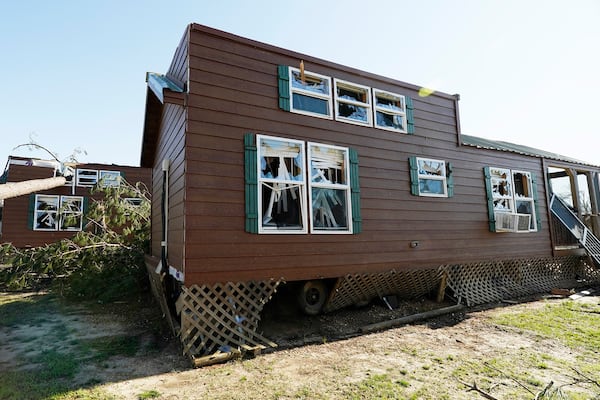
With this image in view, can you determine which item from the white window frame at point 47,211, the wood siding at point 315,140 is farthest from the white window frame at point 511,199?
the white window frame at point 47,211

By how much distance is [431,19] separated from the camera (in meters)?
6.79

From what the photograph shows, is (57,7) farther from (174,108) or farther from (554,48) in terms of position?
(554,48)

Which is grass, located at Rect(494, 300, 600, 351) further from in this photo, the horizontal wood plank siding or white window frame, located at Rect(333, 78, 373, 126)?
the horizontal wood plank siding

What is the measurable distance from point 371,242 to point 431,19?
4.92 metres

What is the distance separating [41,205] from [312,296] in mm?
12923

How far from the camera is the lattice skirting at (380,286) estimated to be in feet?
19.7

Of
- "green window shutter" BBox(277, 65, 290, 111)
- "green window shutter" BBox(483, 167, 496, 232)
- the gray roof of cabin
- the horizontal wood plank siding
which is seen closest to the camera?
the horizontal wood plank siding

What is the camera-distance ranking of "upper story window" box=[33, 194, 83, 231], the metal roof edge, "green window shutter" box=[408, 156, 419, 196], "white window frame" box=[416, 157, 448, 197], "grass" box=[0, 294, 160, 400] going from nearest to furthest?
"grass" box=[0, 294, 160, 400], the metal roof edge, "green window shutter" box=[408, 156, 419, 196], "white window frame" box=[416, 157, 448, 197], "upper story window" box=[33, 194, 83, 231]

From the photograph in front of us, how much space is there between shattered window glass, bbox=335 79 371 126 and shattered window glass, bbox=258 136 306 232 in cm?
130

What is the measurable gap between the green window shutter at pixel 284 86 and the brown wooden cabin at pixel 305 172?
2 centimetres

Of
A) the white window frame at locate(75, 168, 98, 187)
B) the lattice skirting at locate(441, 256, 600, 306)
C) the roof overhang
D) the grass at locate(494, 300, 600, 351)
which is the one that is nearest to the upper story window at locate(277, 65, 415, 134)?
the roof overhang

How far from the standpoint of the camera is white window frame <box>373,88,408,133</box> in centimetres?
657

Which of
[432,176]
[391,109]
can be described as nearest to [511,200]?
[432,176]

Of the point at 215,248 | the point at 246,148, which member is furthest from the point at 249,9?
the point at 215,248
